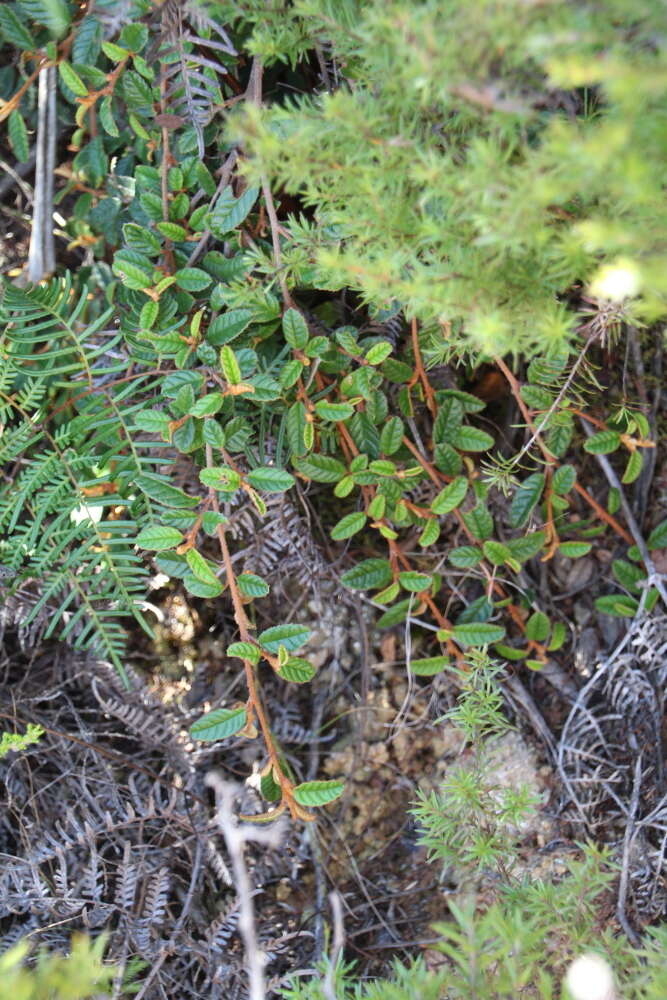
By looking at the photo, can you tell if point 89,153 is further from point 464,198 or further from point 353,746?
point 353,746

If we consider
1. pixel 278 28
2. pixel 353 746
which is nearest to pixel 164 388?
pixel 278 28

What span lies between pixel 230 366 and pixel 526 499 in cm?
64

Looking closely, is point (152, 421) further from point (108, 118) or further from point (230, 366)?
point (108, 118)

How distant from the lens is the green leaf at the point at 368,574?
1597 millimetres

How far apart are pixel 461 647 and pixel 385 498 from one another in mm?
414

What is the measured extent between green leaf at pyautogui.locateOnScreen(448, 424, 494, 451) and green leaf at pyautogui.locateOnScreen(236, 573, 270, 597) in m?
0.48

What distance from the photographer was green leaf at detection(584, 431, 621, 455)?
154 centimetres

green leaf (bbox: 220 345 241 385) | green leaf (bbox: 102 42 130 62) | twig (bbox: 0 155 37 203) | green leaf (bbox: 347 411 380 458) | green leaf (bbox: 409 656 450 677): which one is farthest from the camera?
twig (bbox: 0 155 37 203)

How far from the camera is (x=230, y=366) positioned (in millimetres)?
1311

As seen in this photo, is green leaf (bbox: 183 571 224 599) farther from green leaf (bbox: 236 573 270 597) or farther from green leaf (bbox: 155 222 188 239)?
green leaf (bbox: 155 222 188 239)

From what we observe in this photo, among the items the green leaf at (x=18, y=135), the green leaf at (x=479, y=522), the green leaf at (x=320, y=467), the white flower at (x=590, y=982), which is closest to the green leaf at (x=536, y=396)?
the green leaf at (x=479, y=522)

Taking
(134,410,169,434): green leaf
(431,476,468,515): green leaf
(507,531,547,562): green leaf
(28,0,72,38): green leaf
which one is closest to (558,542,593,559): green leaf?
(507,531,547,562): green leaf

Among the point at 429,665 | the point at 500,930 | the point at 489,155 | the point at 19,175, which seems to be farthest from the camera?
the point at 19,175

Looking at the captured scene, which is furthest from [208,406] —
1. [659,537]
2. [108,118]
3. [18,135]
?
[659,537]
